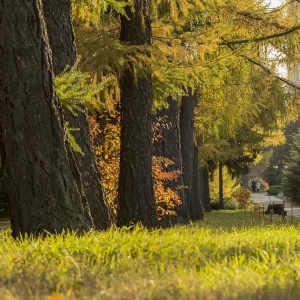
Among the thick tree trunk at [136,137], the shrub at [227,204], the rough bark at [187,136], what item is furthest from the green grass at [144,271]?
the shrub at [227,204]

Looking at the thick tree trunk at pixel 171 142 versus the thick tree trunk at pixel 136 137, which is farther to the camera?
the thick tree trunk at pixel 171 142

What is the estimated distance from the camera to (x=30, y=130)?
732 centimetres

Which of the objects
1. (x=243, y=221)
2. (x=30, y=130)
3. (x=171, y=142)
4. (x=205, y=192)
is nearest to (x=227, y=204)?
(x=205, y=192)

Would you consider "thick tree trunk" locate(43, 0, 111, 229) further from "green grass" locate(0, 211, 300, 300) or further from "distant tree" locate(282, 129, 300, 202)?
"distant tree" locate(282, 129, 300, 202)

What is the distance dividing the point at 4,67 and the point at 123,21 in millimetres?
5315

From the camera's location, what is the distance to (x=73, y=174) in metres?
7.59

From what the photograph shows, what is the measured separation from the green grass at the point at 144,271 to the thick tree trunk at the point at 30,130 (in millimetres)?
1120

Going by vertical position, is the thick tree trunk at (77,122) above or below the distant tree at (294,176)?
above

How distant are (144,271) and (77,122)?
4897mm

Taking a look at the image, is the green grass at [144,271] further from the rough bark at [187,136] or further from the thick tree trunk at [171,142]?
the rough bark at [187,136]

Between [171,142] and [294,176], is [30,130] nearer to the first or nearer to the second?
[171,142]

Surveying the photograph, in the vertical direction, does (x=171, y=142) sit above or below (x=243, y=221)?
above

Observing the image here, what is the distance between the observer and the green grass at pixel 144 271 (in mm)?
4117

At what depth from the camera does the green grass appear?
4.12m
